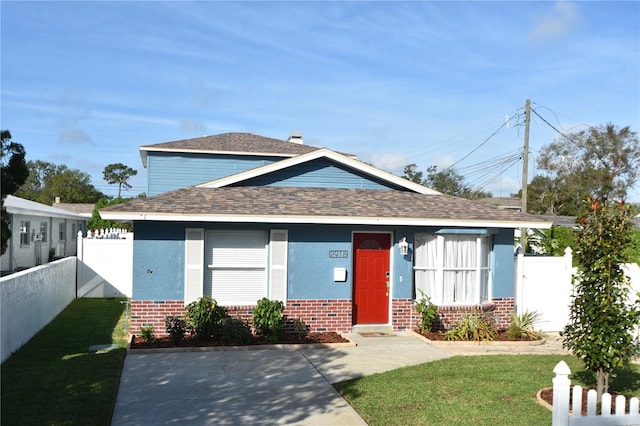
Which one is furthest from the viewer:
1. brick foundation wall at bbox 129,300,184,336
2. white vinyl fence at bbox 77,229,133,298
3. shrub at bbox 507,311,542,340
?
white vinyl fence at bbox 77,229,133,298

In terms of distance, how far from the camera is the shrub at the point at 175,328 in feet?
40.0

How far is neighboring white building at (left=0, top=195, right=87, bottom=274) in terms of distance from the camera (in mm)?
19516

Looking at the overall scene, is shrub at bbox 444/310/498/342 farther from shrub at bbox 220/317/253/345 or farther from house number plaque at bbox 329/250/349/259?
shrub at bbox 220/317/253/345

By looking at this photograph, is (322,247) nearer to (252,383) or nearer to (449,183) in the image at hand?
(252,383)

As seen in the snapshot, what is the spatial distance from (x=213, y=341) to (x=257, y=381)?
10.2 ft

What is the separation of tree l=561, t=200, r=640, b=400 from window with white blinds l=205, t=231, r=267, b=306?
728cm

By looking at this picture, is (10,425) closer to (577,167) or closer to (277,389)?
(277,389)

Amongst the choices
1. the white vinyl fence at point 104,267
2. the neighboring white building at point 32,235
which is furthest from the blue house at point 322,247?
the white vinyl fence at point 104,267

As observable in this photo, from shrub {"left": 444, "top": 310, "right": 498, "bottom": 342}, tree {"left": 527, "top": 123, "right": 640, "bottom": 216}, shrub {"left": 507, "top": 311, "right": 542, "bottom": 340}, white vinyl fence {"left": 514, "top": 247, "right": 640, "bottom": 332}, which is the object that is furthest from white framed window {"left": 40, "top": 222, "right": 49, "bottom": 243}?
tree {"left": 527, "top": 123, "right": 640, "bottom": 216}

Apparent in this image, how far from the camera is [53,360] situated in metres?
10.5

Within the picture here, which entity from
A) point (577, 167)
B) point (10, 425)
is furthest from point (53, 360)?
point (577, 167)

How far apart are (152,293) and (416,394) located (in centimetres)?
654

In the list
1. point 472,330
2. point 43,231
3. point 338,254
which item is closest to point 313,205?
point 338,254

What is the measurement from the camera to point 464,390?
9039 mm
